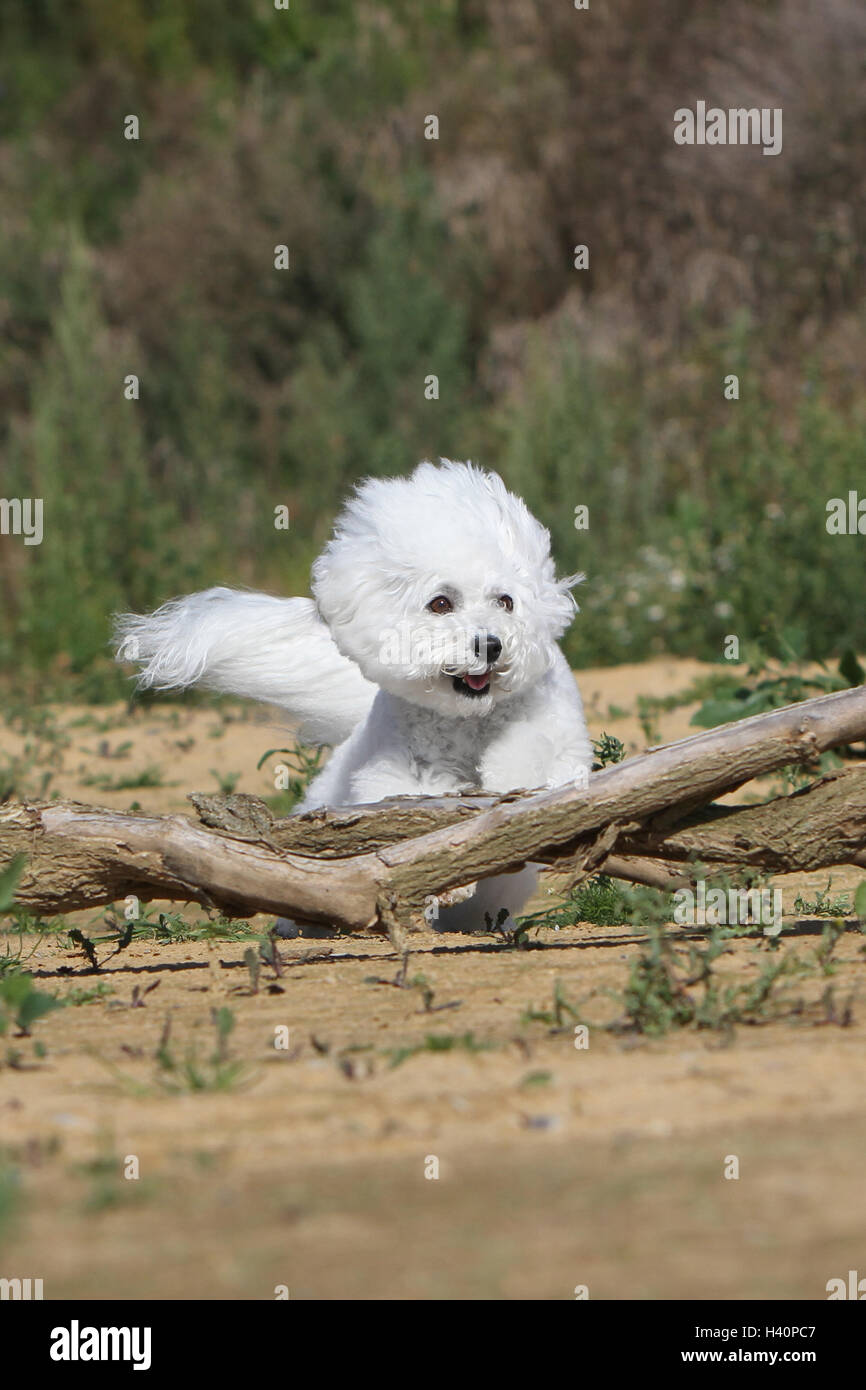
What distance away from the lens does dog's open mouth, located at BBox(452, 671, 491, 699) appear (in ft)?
16.0

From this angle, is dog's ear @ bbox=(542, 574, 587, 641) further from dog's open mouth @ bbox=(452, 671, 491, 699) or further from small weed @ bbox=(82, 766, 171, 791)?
small weed @ bbox=(82, 766, 171, 791)

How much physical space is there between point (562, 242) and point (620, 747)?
13364 millimetres

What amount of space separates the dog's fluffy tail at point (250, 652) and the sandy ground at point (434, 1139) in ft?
4.07

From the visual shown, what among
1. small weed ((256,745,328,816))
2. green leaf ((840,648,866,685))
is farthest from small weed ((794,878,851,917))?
small weed ((256,745,328,816))

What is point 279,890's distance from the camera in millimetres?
4344

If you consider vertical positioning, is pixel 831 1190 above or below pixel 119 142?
below

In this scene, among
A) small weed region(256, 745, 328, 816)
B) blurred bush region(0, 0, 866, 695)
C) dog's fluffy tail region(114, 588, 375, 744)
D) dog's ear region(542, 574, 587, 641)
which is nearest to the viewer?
dog's ear region(542, 574, 587, 641)

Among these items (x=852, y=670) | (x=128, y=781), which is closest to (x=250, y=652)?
(x=852, y=670)

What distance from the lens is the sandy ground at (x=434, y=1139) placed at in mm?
2408

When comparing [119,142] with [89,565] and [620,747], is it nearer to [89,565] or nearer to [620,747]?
[89,565]

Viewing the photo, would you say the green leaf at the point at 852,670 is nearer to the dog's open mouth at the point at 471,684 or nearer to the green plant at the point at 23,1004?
the dog's open mouth at the point at 471,684

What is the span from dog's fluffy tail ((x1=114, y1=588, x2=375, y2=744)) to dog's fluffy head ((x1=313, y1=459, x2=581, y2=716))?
373 millimetres
